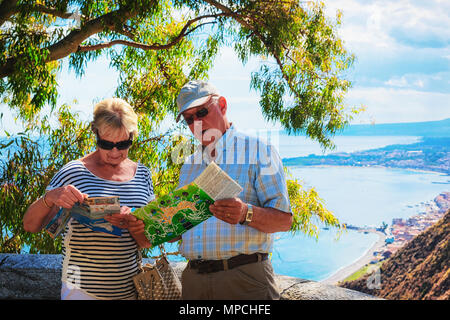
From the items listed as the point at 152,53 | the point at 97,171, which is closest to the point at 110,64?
the point at 152,53

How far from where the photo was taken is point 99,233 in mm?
1597

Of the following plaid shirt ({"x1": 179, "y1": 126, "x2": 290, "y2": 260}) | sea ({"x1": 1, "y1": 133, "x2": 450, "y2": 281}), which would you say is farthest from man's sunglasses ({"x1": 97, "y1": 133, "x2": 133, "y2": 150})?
sea ({"x1": 1, "y1": 133, "x2": 450, "y2": 281})

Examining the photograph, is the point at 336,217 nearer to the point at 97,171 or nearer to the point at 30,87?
the point at 30,87

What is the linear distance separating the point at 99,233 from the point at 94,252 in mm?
66

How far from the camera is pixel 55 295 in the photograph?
9.57 ft

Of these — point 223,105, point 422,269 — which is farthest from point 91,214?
point 422,269

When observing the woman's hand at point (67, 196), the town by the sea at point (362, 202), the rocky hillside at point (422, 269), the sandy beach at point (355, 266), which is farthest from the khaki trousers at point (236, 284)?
the sandy beach at point (355, 266)

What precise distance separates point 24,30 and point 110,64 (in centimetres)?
160

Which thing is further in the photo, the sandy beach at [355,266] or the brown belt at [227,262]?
the sandy beach at [355,266]

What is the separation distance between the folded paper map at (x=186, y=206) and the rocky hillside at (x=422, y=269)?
21809 millimetres

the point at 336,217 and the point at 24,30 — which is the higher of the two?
the point at 24,30

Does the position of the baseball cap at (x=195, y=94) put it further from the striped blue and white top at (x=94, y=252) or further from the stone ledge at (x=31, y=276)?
the stone ledge at (x=31, y=276)

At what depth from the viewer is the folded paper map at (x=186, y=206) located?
4.37 ft
